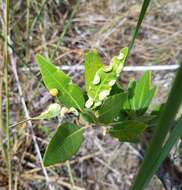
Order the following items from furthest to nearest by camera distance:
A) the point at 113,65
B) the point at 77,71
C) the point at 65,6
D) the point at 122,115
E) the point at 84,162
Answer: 1. the point at 65,6
2. the point at 77,71
3. the point at 84,162
4. the point at 122,115
5. the point at 113,65

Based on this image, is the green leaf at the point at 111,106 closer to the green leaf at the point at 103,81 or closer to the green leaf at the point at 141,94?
the green leaf at the point at 103,81

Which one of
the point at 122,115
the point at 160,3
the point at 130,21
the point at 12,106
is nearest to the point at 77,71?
the point at 12,106

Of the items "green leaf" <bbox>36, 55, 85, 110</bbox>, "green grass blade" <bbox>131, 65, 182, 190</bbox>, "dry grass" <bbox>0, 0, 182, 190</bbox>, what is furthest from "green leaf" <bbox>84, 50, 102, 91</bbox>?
"dry grass" <bbox>0, 0, 182, 190</bbox>

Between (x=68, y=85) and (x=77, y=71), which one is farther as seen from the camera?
(x=77, y=71)

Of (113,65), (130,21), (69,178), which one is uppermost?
(113,65)

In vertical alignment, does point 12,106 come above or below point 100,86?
below

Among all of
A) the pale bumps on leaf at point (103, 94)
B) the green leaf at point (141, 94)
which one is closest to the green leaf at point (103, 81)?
the pale bumps on leaf at point (103, 94)

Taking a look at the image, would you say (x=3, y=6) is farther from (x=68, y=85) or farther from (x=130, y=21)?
(x=68, y=85)
